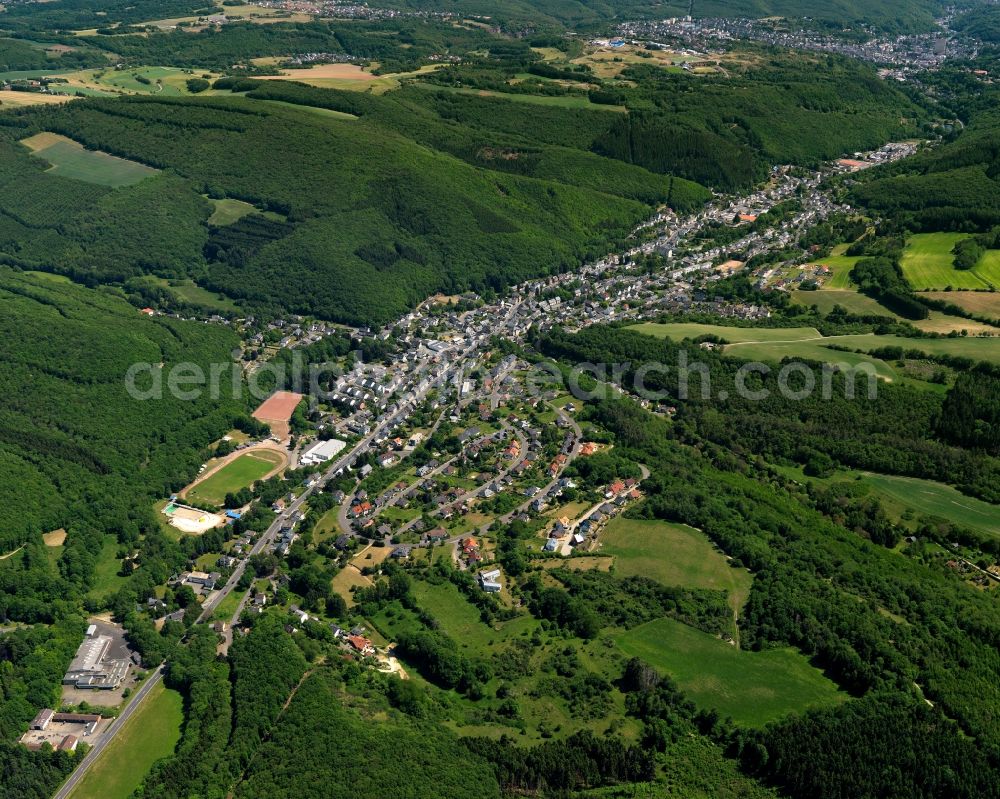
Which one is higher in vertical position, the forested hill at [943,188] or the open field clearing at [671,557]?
the forested hill at [943,188]

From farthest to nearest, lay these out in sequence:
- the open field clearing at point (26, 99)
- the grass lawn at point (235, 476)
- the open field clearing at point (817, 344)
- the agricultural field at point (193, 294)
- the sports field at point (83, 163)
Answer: the open field clearing at point (26, 99) < the sports field at point (83, 163) < the agricultural field at point (193, 294) < the open field clearing at point (817, 344) < the grass lawn at point (235, 476)

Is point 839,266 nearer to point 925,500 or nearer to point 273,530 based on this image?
point 925,500

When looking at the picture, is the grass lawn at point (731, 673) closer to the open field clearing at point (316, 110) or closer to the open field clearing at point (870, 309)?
the open field clearing at point (870, 309)

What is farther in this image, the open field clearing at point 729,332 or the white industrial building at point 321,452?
the open field clearing at point 729,332

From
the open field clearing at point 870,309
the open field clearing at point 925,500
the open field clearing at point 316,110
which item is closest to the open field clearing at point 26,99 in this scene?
the open field clearing at point 316,110

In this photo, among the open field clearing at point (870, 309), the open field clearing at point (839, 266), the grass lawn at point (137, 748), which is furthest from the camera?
the open field clearing at point (839, 266)

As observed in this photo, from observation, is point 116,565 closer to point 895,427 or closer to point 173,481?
point 173,481

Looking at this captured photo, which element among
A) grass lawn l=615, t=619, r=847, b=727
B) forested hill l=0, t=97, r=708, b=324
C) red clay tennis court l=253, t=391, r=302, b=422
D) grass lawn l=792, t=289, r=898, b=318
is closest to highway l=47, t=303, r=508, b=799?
red clay tennis court l=253, t=391, r=302, b=422
